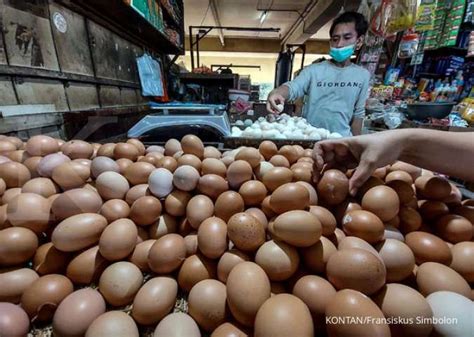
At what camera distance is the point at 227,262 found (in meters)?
0.57

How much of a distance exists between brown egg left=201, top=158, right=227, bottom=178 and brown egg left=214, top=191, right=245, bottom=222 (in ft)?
0.37

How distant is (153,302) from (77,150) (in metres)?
0.68

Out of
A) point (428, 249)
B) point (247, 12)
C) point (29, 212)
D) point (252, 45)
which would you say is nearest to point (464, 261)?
point (428, 249)

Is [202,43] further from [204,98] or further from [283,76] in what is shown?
[204,98]

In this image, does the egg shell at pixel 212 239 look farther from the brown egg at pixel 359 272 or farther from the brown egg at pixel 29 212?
the brown egg at pixel 29 212

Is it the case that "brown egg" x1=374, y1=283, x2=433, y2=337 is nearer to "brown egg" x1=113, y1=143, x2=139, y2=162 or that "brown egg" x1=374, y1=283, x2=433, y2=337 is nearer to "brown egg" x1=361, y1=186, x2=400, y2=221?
"brown egg" x1=361, y1=186, x2=400, y2=221

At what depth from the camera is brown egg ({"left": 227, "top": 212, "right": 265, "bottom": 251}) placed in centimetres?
57

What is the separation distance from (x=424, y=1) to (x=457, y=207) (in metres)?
3.53

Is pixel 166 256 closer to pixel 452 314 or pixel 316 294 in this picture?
pixel 316 294

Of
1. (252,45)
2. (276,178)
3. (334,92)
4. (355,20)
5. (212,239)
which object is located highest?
(252,45)

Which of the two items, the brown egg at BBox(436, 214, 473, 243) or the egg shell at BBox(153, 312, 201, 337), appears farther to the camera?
the brown egg at BBox(436, 214, 473, 243)

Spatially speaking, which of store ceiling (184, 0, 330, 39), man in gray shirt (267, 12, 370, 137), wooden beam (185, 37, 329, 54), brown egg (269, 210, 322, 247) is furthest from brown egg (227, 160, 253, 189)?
wooden beam (185, 37, 329, 54)

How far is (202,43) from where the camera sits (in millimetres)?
10539

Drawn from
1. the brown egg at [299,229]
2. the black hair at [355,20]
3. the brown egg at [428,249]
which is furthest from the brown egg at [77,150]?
the black hair at [355,20]
